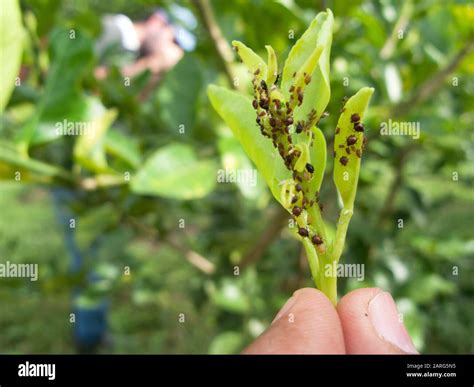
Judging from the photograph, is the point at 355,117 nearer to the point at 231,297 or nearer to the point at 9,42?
the point at 9,42

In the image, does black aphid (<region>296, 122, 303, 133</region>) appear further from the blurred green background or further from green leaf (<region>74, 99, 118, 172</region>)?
green leaf (<region>74, 99, 118, 172</region>)

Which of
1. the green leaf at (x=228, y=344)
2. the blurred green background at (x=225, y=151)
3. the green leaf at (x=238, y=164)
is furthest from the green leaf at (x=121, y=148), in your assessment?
the green leaf at (x=228, y=344)

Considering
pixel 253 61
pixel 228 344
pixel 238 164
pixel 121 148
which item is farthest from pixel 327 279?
pixel 228 344

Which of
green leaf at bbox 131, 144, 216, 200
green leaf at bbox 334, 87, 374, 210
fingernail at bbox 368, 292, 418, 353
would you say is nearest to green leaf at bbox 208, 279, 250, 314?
green leaf at bbox 131, 144, 216, 200

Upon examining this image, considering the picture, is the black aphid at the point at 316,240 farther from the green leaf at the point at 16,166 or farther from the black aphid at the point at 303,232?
the green leaf at the point at 16,166

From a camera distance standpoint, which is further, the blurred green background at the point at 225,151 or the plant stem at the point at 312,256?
the blurred green background at the point at 225,151
